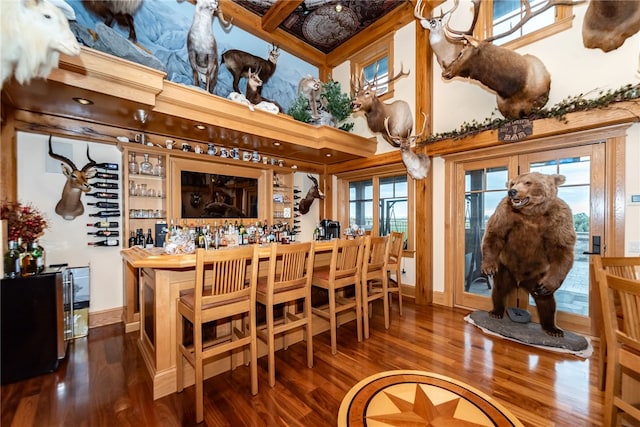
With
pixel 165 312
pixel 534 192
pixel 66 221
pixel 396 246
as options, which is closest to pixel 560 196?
pixel 534 192

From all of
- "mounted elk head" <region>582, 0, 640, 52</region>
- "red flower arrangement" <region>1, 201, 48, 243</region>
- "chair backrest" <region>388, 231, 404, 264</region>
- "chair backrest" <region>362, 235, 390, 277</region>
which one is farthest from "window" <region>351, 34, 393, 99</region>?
"red flower arrangement" <region>1, 201, 48, 243</region>

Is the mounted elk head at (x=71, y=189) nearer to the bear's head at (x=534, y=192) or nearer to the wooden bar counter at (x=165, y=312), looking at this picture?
the wooden bar counter at (x=165, y=312)

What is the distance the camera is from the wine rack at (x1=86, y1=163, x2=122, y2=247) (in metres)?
3.27

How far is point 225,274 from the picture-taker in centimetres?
185

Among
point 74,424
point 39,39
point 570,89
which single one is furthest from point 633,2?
point 74,424

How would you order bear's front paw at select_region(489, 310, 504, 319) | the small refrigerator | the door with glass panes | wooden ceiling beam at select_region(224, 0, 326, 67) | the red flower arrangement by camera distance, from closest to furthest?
the red flower arrangement → the small refrigerator → the door with glass panes → bear's front paw at select_region(489, 310, 504, 319) → wooden ceiling beam at select_region(224, 0, 326, 67)

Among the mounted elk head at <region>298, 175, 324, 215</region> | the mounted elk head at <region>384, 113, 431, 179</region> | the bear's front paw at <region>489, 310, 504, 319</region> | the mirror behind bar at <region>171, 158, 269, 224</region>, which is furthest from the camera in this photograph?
the mounted elk head at <region>298, 175, 324, 215</region>

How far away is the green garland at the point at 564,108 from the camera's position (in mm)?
2473

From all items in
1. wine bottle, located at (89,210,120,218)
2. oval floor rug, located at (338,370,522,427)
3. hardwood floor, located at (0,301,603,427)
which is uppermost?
wine bottle, located at (89,210,120,218)

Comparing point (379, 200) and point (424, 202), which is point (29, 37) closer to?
point (424, 202)

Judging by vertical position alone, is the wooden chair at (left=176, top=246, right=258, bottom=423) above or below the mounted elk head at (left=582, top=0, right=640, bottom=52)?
below

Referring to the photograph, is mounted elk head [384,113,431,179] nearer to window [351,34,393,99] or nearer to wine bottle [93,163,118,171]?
window [351,34,393,99]

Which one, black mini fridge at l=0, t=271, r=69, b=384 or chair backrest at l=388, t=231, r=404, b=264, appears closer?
black mini fridge at l=0, t=271, r=69, b=384

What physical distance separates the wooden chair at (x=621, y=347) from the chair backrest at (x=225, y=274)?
2.18 meters
